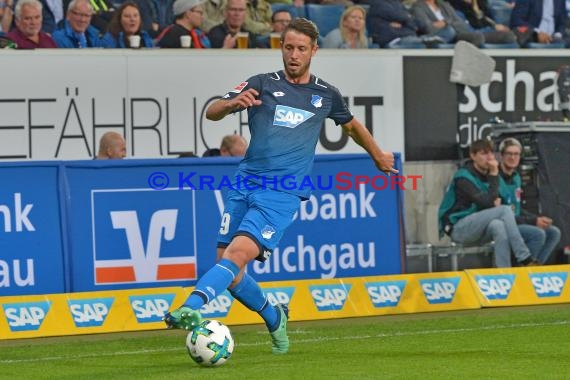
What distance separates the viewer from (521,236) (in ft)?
48.7

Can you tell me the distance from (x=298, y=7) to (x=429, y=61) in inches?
76.4

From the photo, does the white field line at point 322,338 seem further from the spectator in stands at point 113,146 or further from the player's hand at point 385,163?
the spectator in stands at point 113,146

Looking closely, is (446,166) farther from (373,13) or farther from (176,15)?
(176,15)

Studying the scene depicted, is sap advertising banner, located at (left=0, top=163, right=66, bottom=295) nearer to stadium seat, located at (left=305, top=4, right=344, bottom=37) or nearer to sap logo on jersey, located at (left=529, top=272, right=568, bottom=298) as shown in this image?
sap logo on jersey, located at (left=529, top=272, right=568, bottom=298)

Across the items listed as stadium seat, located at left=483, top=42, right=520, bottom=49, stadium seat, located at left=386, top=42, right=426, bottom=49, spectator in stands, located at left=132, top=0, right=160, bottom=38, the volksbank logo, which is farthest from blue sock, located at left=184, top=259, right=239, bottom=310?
stadium seat, located at left=483, top=42, right=520, bottom=49

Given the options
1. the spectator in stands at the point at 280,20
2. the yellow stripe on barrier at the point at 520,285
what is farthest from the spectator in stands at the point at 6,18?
the yellow stripe on barrier at the point at 520,285

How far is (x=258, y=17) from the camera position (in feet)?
53.9

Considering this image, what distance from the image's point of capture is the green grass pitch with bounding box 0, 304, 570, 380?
8477mm

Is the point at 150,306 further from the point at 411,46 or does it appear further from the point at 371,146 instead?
the point at 411,46

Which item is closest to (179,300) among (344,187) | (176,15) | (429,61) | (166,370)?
(344,187)

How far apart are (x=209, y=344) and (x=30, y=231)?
376 centimetres

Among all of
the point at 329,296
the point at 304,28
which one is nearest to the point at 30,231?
the point at 329,296

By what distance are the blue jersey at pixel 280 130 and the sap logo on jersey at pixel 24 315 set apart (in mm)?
3004

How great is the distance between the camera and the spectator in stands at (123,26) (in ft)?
48.4
